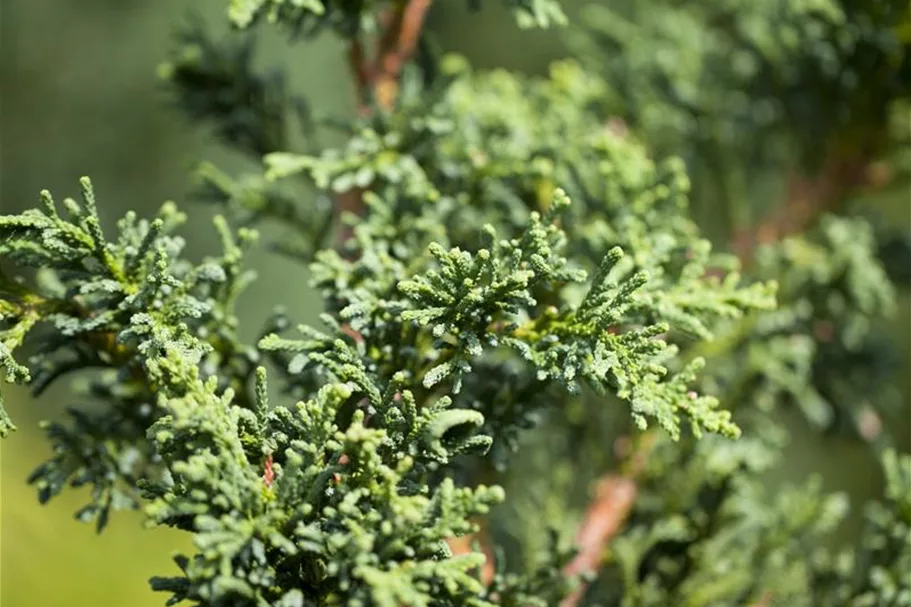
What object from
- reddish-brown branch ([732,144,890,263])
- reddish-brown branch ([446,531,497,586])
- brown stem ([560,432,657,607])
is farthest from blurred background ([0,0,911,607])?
reddish-brown branch ([446,531,497,586])

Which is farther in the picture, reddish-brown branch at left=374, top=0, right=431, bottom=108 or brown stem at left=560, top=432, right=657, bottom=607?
brown stem at left=560, top=432, right=657, bottom=607

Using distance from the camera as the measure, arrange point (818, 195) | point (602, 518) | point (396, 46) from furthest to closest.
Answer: point (818, 195) < point (602, 518) < point (396, 46)

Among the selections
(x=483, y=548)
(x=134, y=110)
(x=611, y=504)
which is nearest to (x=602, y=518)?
(x=611, y=504)

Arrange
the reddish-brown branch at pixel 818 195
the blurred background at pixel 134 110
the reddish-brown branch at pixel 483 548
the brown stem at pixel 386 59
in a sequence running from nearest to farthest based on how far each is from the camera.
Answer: the reddish-brown branch at pixel 483 548 < the brown stem at pixel 386 59 < the reddish-brown branch at pixel 818 195 < the blurred background at pixel 134 110

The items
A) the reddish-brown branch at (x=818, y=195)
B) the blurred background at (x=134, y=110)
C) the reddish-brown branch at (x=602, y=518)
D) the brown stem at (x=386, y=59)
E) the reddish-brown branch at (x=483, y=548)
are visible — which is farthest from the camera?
the blurred background at (x=134, y=110)

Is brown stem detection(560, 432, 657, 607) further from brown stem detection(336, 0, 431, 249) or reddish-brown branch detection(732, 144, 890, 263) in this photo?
brown stem detection(336, 0, 431, 249)

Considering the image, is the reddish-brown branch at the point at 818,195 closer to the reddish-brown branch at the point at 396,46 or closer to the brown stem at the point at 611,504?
the brown stem at the point at 611,504

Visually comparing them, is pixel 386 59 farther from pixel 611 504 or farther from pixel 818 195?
pixel 818 195

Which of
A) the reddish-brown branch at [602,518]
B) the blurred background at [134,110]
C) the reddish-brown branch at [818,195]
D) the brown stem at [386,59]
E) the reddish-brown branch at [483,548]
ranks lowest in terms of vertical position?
the reddish-brown branch at [483,548]

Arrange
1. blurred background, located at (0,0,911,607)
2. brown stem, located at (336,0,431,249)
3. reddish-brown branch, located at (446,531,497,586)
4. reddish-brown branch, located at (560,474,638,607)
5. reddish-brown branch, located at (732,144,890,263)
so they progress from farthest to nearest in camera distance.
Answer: blurred background, located at (0,0,911,607) < reddish-brown branch, located at (732,144,890,263) < reddish-brown branch, located at (560,474,638,607) < brown stem, located at (336,0,431,249) < reddish-brown branch, located at (446,531,497,586)

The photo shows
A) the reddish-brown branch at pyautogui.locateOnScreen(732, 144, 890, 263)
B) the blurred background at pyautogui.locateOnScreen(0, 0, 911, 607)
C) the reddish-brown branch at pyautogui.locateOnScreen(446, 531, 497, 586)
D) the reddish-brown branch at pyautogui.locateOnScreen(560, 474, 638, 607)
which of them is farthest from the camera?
the blurred background at pyautogui.locateOnScreen(0, 0, 911, 607)

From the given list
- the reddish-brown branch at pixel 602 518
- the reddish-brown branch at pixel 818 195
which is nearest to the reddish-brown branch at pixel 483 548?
the reddish-brown branch at pixel 602 518

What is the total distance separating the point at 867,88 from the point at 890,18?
0.13 metres

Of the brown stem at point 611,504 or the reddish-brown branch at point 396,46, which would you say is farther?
the brown stem at point 611,504
